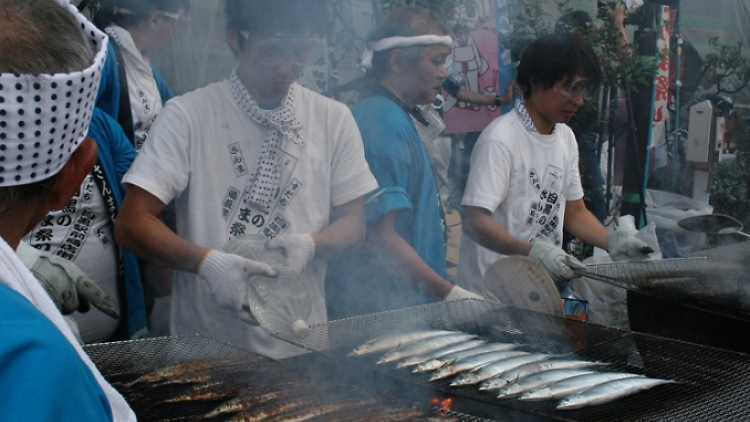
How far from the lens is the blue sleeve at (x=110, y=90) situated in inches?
158

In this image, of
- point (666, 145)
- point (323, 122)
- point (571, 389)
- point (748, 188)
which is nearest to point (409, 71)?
point (323, 122)

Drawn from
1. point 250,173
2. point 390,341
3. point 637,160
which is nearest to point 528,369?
point 390,341

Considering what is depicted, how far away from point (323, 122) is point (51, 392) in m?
2.39

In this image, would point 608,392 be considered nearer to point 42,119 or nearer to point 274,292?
point 274,292

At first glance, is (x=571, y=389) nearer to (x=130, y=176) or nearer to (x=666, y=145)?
(x=130, y=176)

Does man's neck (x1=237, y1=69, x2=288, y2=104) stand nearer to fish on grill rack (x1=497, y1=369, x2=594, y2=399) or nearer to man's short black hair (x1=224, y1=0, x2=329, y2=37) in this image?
man's short black hair (x1=224, y1=0, x2=329, y2=37)

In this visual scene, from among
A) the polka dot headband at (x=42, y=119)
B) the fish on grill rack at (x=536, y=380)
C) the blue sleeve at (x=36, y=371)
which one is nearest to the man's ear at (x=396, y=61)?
the fish on grill rack at (x=536, y=380)

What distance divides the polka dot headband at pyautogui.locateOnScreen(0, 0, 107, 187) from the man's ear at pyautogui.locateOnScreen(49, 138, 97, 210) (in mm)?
30

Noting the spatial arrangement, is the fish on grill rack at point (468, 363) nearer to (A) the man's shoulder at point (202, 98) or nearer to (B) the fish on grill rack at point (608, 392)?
(B) the fish on grill rack at point (608, 392)

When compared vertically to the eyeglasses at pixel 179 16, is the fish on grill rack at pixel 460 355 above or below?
below

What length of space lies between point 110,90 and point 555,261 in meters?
2.64

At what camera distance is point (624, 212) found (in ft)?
25.8

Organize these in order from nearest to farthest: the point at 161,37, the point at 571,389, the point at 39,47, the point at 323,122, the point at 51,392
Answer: the point at 51,392
the point at 39,47
the point at 571,389
the point at 323,122
the point at 161,37

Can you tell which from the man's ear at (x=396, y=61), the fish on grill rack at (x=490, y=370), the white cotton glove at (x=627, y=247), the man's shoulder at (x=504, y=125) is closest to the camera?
the fish on grill rack at (x=490, y=370)
